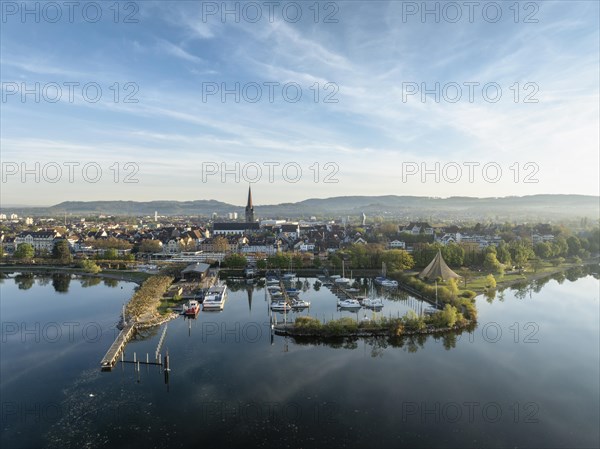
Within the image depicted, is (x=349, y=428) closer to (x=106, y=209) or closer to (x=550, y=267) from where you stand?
(x=550, y=267)

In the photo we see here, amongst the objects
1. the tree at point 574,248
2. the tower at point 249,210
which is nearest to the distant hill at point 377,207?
the tower at point 249,210

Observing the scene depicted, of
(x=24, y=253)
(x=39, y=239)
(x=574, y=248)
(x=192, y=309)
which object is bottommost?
(x=192, y=309)

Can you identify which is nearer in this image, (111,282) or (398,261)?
(111,282)

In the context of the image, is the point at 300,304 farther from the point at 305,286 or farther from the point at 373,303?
the point at 305,286

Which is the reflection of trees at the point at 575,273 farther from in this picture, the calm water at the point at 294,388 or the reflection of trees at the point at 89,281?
the reflection of trees at the point at 89,281

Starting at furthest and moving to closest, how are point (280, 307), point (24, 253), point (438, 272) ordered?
point (24, 253) < point (438, 272) < point (280, 307)

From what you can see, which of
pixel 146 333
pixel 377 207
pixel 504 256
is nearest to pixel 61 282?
pixel 146 333
